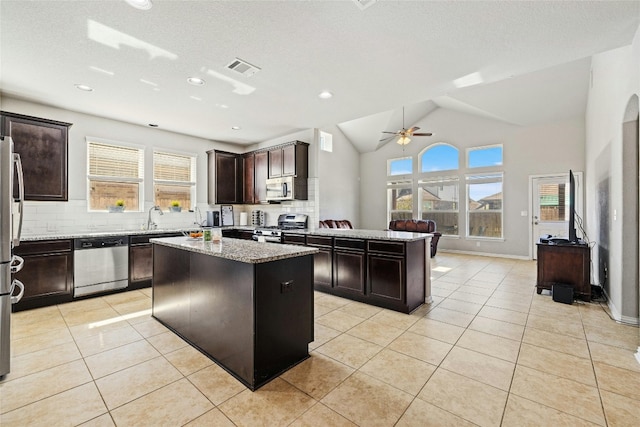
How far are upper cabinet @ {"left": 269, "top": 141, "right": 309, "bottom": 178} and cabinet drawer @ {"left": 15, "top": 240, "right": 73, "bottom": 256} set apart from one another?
11.2 feet

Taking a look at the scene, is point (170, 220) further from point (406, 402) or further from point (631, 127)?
point (631, 127)

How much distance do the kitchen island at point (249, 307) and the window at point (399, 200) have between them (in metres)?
7.28

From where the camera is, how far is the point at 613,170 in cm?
341

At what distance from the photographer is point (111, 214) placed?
493 centimetres

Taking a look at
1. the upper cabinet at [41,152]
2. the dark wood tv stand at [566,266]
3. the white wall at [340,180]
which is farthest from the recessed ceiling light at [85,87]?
the dark wood tv stand at [566,266]

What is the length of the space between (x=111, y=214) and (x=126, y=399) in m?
3.99

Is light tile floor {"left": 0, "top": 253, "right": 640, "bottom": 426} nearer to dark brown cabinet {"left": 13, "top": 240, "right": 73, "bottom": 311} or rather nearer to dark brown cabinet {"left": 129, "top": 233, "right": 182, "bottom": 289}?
dark brown cabinet {"left": 13, "top": 240, "right": 73, "bottom": 311}

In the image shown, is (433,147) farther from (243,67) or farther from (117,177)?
(117,177)

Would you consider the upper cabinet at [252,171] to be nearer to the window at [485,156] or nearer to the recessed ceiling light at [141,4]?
the recessed ceiling light at [141,4]

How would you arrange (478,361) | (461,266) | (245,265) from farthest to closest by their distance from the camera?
(461,266), (478,361), (245,265)

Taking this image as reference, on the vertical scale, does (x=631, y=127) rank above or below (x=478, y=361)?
above

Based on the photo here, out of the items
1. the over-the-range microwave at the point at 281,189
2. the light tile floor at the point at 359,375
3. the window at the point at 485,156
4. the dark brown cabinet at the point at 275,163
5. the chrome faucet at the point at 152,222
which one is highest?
the window at the point at 485,156

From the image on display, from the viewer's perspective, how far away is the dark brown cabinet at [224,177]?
20.2ft

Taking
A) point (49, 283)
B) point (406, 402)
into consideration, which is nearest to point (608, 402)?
point (406, 402)
